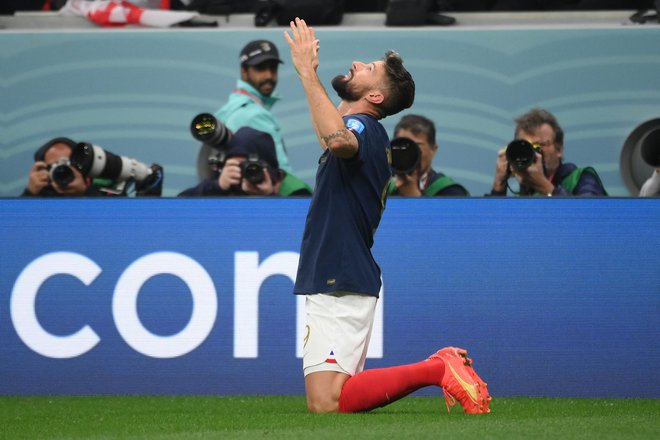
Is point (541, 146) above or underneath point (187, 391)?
above

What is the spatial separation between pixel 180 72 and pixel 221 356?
3.84 m

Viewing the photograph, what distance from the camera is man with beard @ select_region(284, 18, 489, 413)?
5617mm

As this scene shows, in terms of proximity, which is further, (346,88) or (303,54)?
(346,88)

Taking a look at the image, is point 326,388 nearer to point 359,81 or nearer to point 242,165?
point 359,81

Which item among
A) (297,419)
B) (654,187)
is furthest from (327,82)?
(297,419)

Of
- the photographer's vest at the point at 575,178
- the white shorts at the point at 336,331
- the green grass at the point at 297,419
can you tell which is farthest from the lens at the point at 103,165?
the photographer's vest at the point at 575,178

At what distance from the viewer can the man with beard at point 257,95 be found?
862cm

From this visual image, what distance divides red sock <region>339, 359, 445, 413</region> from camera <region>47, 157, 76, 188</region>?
3068 millimetres

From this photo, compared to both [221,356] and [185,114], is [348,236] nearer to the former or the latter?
[221,356]

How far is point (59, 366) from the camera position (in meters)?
7.31

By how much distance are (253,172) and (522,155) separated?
1.69m

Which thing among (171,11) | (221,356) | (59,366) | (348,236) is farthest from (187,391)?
(171,11)

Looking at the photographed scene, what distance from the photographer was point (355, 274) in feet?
19.0

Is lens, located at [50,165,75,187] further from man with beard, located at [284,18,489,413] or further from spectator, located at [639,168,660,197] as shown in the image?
spectator, located at [639,168,660,197]
